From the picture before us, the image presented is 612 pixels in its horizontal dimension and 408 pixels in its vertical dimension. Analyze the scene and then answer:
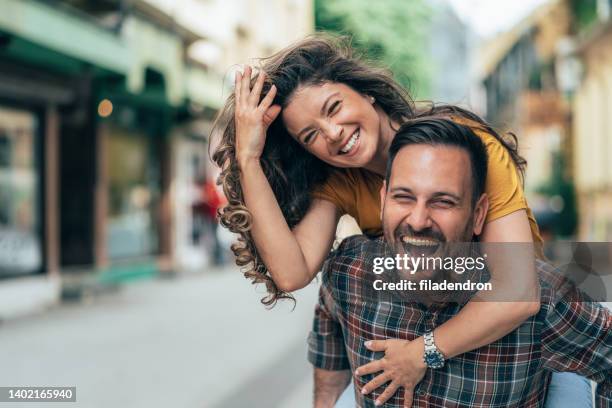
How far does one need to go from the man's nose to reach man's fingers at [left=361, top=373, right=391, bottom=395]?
0.97ft

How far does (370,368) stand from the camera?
5.18 ft

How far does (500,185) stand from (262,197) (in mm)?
464

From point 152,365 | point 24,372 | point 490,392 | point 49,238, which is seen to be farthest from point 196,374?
point 49,238

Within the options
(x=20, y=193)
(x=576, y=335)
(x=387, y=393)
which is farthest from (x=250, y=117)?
(x=20, y=193)

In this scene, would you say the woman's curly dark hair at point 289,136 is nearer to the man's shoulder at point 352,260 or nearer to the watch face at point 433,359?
the man's shoulder at point 352,260

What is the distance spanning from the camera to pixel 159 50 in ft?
44.2

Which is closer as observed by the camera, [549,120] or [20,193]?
[20,193]

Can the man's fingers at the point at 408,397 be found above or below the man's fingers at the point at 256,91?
below

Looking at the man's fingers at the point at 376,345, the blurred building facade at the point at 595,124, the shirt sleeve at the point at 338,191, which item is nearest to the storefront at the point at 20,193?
the shirt sleeve at the point at 338,191

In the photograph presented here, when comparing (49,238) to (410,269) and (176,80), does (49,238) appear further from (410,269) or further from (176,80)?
(410,269)

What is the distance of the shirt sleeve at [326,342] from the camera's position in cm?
181

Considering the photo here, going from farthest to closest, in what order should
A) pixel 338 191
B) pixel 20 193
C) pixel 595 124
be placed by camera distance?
pixel 595 124
pixel 20 193
pixel 338 191

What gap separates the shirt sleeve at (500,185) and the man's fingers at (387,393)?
35 centimetres

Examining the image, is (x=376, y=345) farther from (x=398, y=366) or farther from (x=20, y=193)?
(x=20, y=193)
